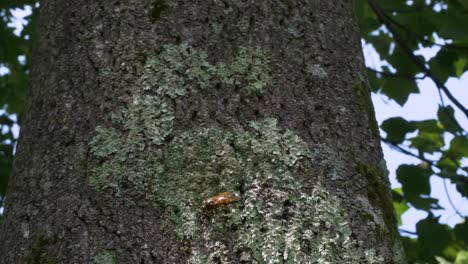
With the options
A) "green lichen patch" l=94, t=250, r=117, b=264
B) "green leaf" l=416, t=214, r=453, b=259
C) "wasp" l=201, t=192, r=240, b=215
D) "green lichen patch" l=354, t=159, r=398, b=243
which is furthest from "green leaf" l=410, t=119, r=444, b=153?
"green lichen patch" l=94, t=250, r=117, b=264

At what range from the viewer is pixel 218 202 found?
43.7 inches

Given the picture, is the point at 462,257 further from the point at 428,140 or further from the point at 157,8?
the point at 157,8

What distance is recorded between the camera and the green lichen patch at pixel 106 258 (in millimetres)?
1086

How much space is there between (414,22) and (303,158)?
2.31m

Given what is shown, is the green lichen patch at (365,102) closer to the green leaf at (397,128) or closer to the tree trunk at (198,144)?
the tree trunk at (198,144)

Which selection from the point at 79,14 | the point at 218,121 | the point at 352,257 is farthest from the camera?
the point at 79,14

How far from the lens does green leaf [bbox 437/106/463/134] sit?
121 inches

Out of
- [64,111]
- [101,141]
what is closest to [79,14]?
[64,111]

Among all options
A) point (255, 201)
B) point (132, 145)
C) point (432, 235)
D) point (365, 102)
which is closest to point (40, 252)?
point (132, 145)

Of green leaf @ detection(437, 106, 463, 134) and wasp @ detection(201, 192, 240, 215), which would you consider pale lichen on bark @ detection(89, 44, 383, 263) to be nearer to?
wasp @ detection(201, 192, 240, 215)

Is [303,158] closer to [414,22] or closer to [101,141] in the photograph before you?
[101,141]

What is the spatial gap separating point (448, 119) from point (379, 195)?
199 centimetres

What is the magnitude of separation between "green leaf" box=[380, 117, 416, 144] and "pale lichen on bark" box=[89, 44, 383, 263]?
1.95m

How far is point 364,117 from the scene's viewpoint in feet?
4.45
